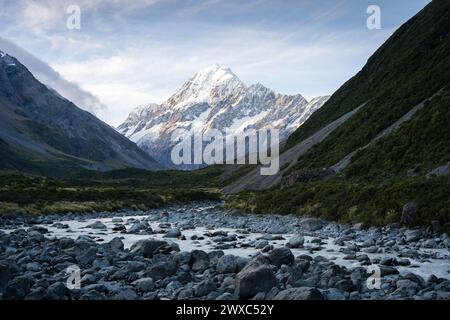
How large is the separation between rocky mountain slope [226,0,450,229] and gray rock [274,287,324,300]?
602 inches

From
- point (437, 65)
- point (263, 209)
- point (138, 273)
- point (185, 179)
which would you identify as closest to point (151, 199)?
point (263, 209)

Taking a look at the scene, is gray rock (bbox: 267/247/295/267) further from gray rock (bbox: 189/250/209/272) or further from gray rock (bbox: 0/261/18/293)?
gray rock (bbox: 0/261/18/293)

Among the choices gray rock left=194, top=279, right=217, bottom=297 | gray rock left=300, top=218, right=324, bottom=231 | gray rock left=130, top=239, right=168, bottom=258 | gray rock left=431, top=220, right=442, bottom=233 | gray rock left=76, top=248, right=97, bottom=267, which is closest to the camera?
gray rock left=194, top=279, right=217, bottom=297

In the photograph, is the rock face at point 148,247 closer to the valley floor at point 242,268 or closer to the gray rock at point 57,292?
the valley floor at point 242,268

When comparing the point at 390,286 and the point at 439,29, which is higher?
the point at 439,29

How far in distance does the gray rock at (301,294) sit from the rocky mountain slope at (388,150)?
50.2ft

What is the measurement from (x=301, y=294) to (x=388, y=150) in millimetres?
38055

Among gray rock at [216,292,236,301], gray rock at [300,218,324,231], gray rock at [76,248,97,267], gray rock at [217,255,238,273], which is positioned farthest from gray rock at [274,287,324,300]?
gray rock at [300,218,324,231]

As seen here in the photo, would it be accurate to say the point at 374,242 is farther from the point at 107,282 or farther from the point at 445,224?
the point at 107,282

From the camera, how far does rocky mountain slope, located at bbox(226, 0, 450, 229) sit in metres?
31.4

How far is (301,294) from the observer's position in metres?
12.5

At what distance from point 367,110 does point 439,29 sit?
2345 cm

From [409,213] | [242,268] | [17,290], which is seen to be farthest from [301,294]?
[409,213]

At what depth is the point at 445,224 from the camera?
24.7m
